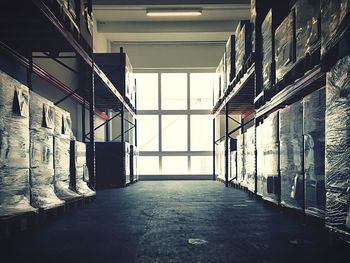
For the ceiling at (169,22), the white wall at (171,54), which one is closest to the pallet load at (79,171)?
the ceiling at (169,22)

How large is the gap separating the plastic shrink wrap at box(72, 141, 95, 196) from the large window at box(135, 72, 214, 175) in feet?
26.5

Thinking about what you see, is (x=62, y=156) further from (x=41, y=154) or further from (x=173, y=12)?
(x=173, y=12)

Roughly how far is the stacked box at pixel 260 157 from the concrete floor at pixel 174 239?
71cm

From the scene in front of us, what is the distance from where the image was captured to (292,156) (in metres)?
3.36

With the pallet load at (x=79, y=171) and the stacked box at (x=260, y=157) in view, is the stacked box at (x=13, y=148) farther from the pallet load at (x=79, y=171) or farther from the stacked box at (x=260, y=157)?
the stacked box at (x=260, y=157)

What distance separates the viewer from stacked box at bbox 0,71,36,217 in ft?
9.04

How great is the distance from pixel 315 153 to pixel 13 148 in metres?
2.51

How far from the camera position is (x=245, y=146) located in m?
6.19

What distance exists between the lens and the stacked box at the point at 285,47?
3592mm

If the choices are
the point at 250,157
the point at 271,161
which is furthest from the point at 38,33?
the point at 250,157

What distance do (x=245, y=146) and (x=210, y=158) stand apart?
283 inches

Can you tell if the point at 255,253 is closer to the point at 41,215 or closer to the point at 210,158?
the point at 41,215

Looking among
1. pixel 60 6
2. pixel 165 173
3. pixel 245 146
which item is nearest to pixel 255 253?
pixel 60 6

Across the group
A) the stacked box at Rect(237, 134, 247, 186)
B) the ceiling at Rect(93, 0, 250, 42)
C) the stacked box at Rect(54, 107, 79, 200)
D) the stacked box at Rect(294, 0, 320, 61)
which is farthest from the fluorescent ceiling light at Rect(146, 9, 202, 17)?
the stacked box at Rect(294, 0, 320, 61)
